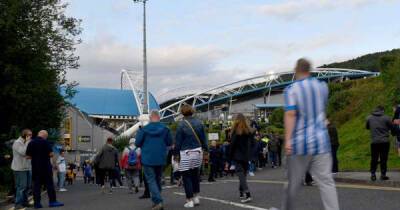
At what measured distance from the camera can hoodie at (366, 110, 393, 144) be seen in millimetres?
13648

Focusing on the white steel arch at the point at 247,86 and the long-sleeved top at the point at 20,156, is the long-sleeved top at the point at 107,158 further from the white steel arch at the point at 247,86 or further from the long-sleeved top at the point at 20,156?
the white steel arch at the point at 247,86

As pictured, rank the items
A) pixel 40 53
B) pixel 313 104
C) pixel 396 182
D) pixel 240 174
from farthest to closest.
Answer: pixel 40 53
pixel 396 182
pixel 240 174
pixel 313 104

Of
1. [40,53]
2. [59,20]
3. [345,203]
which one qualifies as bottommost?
[345,203]

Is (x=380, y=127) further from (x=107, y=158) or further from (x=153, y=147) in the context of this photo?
(x=107, y=158)

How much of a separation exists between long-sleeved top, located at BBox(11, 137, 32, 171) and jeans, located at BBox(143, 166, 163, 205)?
→ 424 centimetres

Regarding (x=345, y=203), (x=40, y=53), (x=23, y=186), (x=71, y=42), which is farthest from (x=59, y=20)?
(x=345, y=203)

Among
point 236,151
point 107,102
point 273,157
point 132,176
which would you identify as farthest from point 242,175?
point 107,102

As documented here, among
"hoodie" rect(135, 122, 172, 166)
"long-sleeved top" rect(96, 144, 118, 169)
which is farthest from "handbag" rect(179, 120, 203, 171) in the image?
"long-sleeved top" rect(96, 144, 118, 169)

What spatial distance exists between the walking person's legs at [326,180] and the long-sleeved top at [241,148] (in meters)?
4.82

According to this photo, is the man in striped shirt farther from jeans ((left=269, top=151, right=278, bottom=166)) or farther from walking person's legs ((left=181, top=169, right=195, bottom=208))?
jeans ((left=269, top=151, right=278, bottom=166))

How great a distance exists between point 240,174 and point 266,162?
23.7 meters

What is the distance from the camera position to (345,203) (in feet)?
32.5

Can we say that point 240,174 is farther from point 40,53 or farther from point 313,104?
point 40,53

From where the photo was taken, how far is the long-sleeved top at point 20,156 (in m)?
13.5
